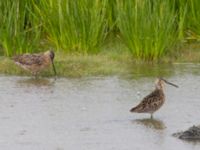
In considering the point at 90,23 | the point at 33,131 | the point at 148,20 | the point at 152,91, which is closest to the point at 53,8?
the point at 90,23

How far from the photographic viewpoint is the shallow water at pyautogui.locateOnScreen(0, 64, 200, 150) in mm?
9453

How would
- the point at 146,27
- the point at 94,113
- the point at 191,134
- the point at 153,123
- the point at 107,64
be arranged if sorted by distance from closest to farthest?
the point at 191,134, the point at 153,123, the point at 94,113, the point at 107,64, the point at 146,27

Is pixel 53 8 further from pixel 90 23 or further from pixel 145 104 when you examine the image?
pixel 145 104

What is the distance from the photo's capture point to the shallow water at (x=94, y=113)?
9.45 m

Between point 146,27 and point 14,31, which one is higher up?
point 146,27

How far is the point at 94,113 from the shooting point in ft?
35.7

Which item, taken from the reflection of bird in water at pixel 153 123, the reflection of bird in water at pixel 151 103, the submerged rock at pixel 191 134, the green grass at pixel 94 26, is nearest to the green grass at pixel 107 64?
the green grass at pixel 94 26

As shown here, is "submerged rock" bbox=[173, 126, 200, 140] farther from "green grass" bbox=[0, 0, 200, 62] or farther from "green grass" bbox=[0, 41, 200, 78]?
"green grass" bbox=[0, 0, 200, 62]

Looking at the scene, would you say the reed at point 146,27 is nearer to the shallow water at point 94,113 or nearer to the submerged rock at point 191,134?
the shallow water at point 94,113

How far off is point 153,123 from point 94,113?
2.49 feet

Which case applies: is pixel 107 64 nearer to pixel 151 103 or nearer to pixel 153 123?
pixel 151 103

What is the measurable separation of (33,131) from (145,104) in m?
1.64

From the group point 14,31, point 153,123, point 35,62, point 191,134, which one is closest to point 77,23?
point 14,31

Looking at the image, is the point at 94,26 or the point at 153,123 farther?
the point at 94,26
